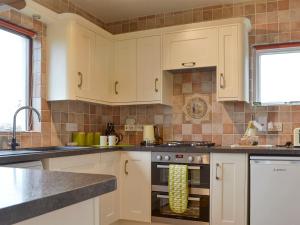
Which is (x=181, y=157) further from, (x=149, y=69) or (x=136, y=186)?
(x=149, y=69)

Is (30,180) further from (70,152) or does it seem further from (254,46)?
(254,46)

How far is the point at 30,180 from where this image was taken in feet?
2.66

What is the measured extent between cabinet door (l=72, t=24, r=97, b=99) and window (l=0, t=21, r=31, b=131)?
1.52ft

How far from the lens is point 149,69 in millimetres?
3426

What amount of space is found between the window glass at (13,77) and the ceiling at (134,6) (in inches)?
35.2

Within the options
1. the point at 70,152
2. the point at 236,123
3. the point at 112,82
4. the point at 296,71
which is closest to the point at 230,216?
the point at 236,123

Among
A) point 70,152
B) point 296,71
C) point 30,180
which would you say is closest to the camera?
point 30,180

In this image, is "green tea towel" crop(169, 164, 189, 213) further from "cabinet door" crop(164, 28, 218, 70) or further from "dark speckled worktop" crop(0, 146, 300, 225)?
"dark speckled worktop" crop(0, 146, 300, 225)

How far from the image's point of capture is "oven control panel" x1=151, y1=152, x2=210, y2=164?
2779 mm

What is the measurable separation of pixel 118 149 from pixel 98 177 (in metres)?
2.24

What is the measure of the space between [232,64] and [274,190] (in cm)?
126

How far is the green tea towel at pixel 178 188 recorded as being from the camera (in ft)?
9.10

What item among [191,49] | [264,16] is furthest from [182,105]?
Answer: [264,16]

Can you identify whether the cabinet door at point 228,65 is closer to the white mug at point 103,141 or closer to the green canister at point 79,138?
the white mug at point 103,141
